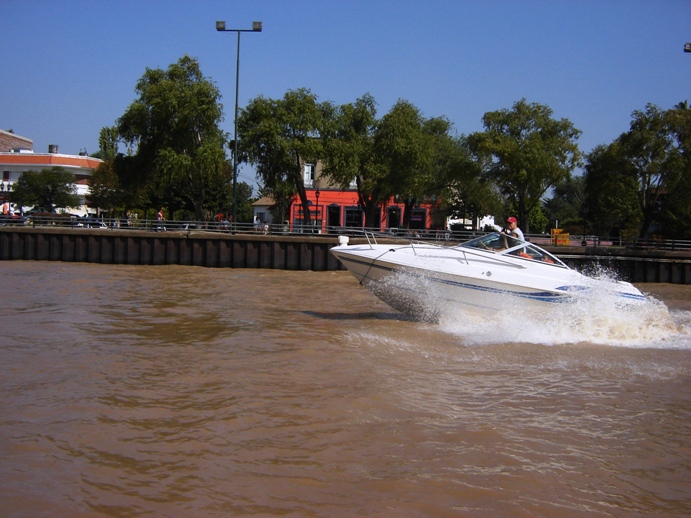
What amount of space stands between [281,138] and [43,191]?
28105 mm

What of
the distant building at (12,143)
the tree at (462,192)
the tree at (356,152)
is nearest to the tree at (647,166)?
the tree at (462,192)

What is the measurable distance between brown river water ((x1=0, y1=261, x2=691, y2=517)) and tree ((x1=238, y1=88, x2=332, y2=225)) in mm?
22429

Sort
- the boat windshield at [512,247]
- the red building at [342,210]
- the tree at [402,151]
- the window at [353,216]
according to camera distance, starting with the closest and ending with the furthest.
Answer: the boat windshield at [512,247]
the tree at [402,151]
the red building at [342,210]
the window at [353,216]

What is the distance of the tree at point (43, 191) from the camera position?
52406 millimetres

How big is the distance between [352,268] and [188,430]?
23.8ft

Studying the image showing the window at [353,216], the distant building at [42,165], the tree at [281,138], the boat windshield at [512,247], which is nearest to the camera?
the boat windshield at [512,247]

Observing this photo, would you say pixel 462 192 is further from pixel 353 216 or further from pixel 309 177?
pixel 309 177

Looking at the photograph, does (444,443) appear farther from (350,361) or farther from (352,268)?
(352,268)

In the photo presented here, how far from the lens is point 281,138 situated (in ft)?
113

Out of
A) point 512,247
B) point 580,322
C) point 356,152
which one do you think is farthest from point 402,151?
point 580,322

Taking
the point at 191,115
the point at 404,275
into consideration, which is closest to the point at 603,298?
the point at 404,275

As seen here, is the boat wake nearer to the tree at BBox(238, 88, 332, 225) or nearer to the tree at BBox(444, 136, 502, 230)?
the tree at BBox(238, 88, 332, 225)

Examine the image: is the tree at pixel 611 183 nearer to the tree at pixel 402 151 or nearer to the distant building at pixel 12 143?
the tree at pixel 402 151

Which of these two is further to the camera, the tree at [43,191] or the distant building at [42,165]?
the distant building at [42,165]
